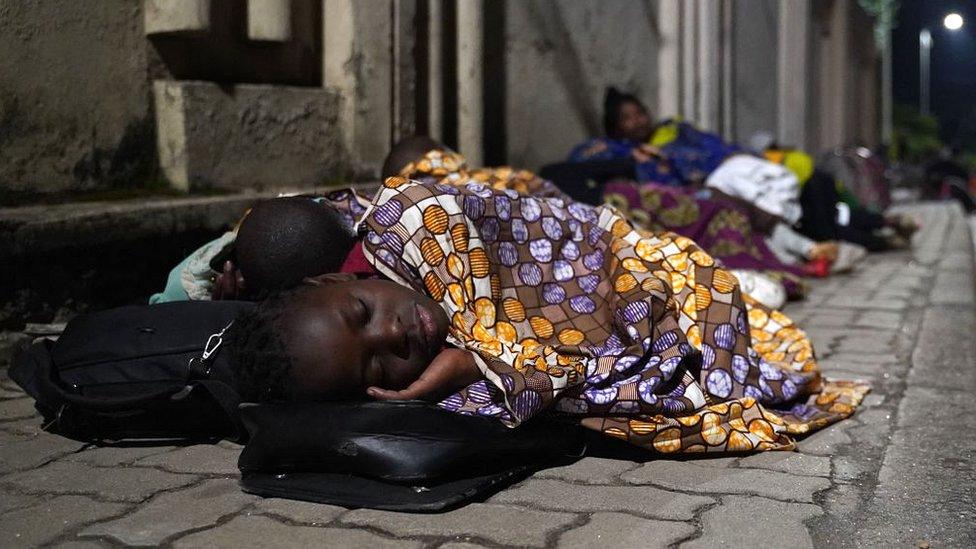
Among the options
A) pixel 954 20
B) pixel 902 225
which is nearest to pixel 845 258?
pixel 902 225

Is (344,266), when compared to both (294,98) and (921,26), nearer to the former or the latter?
(294,98)

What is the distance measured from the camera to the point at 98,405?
8.68 ft

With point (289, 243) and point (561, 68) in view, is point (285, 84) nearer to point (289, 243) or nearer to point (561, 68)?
point (289, 243)

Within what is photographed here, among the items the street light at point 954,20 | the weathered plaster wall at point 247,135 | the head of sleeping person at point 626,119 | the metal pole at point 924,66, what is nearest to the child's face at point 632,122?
the head of sleeping person at point 626,119

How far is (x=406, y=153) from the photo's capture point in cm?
435

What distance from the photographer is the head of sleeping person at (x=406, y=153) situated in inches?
170

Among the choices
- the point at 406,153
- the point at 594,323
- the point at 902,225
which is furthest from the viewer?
the point at 902,225

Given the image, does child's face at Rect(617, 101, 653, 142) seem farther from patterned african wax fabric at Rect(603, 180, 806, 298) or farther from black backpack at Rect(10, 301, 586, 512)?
black backpack at Rect(10, 301, 586, 512)

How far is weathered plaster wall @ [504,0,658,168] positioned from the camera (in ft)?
19.6

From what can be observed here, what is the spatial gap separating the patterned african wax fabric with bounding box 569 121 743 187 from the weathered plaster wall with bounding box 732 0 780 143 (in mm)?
3346

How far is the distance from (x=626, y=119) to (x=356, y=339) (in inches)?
182

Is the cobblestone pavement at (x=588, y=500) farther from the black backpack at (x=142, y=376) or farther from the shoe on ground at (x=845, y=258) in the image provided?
the shoe on ground at (x=845, y=258)

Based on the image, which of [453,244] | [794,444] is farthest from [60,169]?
[794,444]

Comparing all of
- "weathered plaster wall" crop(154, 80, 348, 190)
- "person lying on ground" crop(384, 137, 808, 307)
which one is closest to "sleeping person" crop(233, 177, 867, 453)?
"person lying on ground" crop(384, 137, 808, 307)
